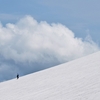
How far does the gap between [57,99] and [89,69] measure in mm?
5897

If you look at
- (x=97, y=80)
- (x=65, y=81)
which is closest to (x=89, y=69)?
Answer: (x=65, y=81)

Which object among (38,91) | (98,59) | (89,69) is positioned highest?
(98,59)

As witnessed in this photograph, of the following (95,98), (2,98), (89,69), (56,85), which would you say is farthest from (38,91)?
(95,98)

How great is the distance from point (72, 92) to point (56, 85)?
327 centimetres

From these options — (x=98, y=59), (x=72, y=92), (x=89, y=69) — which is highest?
(x=98, y=59)

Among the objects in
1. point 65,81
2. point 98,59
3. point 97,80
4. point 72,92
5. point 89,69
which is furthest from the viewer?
point 98,59

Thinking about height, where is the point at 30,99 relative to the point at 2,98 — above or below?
below

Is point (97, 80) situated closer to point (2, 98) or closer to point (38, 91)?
point (38, 91)

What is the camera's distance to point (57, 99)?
13.5 m

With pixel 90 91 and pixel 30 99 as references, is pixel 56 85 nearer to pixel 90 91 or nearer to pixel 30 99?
pixel 30 99

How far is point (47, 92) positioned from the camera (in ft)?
51.8

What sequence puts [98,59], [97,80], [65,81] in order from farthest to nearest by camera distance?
[98,59], [65,81], [97,80]

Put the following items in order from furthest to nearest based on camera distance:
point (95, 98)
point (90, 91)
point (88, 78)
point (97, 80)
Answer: point (88, 78)
point (97, 80)
point (90, 91)
point (95, 98)

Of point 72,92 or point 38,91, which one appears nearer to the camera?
point 72,92
